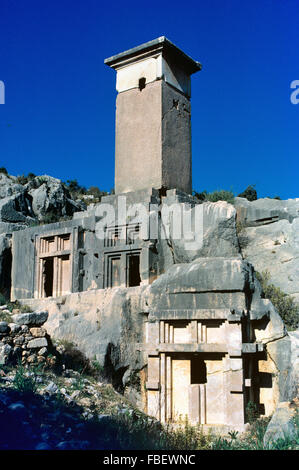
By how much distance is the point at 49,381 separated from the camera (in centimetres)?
836

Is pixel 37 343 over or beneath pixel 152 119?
beneath

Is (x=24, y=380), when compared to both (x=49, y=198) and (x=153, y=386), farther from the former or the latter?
(x=49, y=198)

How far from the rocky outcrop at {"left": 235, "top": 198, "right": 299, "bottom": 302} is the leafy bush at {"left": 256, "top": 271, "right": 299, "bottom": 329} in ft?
2.07

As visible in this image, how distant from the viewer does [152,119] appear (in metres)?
15.0

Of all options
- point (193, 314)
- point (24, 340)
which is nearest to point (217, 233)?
point (193, 314)

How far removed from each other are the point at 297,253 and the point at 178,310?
6789 mm

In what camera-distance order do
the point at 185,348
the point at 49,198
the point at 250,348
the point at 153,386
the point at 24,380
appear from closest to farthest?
the point at 24,380
the point at 250,348
the point at 185,348
the point at 153,386
the point at 49,198

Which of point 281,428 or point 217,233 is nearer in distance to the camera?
point 281,428

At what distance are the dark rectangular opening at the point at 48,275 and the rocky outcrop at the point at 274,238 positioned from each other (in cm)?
615

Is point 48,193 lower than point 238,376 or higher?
higher

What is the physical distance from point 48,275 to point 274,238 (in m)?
7.35

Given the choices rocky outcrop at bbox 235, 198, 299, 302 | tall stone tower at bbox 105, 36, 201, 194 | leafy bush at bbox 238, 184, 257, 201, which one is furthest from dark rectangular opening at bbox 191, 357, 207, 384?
leafy bush at bbox 238, 184, 257, 201
